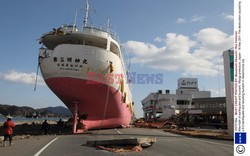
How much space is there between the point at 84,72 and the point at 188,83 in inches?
3124

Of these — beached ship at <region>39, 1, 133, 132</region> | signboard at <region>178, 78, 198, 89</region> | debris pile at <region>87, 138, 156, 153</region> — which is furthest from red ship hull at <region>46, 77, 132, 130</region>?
signboard at <region>178, 78, 198, 89</region>

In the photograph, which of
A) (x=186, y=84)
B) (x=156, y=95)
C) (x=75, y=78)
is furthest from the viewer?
(x=186, y=84)

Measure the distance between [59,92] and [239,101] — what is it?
1826 cm

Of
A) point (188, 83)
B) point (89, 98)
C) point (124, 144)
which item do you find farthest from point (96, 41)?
point (188, 83)

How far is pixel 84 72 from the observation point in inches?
782

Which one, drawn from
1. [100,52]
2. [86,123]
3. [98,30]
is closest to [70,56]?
[100,52]

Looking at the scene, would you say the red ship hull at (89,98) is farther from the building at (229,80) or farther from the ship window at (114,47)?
the building at (229,80)

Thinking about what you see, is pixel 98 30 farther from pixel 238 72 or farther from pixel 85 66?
pixel 238 72

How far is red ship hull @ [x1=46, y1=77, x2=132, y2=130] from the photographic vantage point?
20.0 m

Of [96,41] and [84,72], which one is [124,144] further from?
[96,41]

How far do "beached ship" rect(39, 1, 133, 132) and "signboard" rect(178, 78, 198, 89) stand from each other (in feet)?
242

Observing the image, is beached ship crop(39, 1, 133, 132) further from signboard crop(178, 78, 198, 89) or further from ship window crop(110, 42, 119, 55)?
signboard crop(178, 78, 198, 89)

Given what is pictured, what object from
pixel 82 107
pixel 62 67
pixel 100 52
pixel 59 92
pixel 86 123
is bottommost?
pixel 86 123

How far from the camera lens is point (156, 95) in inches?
3278
